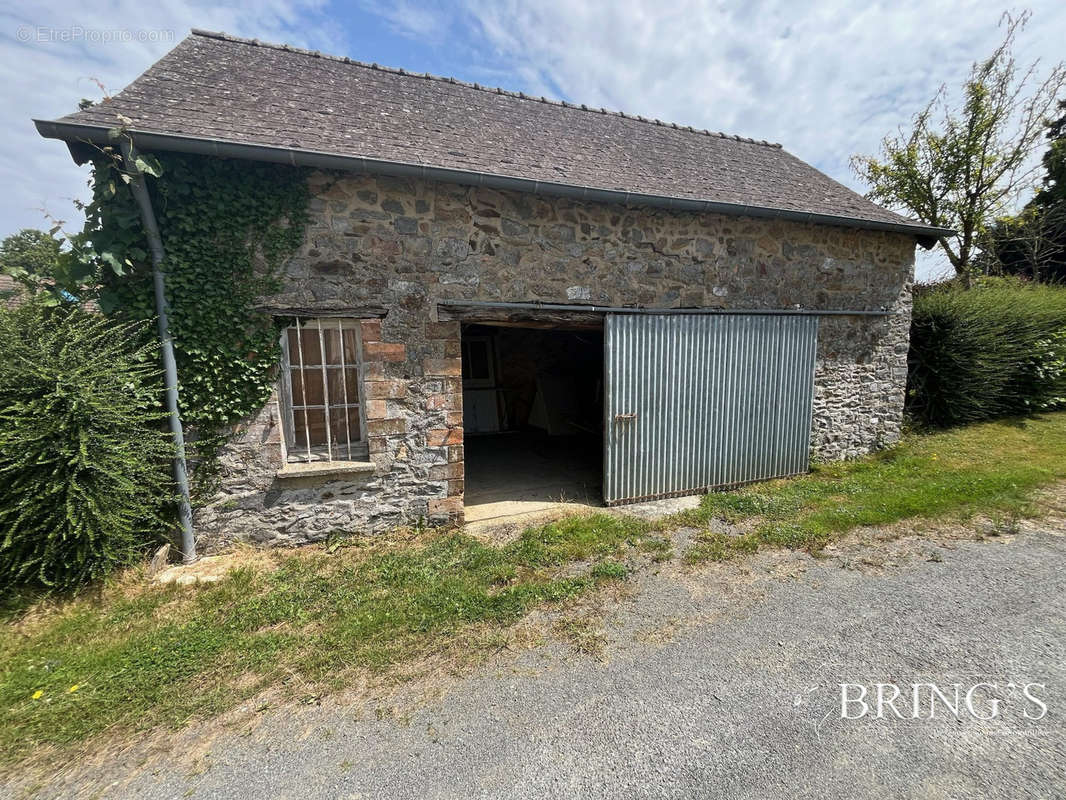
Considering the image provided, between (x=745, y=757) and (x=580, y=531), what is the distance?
255 centimetres

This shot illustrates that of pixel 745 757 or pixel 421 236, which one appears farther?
pixel 421 236

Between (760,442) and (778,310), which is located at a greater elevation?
(778,310)

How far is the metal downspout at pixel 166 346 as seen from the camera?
3.49m

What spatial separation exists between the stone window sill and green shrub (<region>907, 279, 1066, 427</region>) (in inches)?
376

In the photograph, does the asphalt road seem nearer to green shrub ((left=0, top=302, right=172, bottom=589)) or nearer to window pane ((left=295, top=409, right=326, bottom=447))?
green shrub ((left=0, top=302, right=172, bottom=589))

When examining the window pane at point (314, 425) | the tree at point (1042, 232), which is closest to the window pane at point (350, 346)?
the window pane at point (314, 425)

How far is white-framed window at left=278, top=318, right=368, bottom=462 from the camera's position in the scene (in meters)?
4.25

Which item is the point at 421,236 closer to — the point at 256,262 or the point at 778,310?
the point at 256,262

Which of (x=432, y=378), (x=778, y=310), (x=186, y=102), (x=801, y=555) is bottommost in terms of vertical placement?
(x=801, y=555)

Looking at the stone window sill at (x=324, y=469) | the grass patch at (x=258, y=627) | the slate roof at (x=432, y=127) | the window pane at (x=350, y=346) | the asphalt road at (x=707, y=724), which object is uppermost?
the slate roof at (x=432, y=127)

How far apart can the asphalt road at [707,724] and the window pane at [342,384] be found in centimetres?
275

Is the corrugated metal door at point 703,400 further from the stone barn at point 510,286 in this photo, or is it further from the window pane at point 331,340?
the window pane at point 331,340

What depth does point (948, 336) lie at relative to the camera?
8000 millimetres

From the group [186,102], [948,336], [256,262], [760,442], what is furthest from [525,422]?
[948,336]
